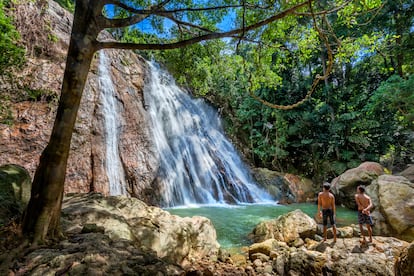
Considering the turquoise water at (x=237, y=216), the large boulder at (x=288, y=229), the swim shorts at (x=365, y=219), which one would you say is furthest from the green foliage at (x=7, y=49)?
the swim shorts at (x=365, y=219)

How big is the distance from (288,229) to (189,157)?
7447mm

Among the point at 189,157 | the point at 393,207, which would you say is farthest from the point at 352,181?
the point at 189,157

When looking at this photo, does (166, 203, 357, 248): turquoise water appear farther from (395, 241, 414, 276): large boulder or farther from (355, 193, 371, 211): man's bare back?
(395, 241, 414, 276): large boulder

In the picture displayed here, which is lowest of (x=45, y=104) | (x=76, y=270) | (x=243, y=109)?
(x=76, y=270)

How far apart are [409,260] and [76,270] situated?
356cm

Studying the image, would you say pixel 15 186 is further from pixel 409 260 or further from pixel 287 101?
pixel 287 101

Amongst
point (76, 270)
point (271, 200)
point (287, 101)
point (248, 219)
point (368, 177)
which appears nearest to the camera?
point (76, 270)

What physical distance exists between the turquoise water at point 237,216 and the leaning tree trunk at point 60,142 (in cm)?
470

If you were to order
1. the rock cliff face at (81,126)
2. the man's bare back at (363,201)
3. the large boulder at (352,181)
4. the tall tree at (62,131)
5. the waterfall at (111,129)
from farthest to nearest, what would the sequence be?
the large boulder at (352,181) → the waterfall at (111,129) → the rock cliff face at (81,126) → the man's bare back at (363,201) → the tall tree at (62,131)

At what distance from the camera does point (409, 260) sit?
256cm

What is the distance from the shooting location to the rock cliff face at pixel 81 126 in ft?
23.7

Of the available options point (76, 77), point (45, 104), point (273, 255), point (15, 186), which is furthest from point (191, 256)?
point (45, 104)

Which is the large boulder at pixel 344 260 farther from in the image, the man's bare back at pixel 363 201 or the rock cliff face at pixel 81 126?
the rock cliff face at pixel 81 126

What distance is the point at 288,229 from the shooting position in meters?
6.51
